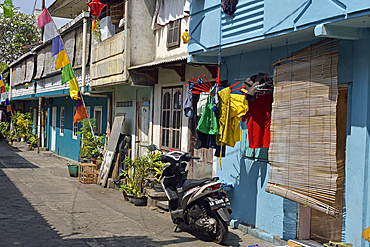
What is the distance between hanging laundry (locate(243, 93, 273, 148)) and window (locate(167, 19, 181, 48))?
4205 millimetres

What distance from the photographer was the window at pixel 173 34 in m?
10.5

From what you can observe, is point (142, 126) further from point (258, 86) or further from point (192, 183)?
point (258, 86)

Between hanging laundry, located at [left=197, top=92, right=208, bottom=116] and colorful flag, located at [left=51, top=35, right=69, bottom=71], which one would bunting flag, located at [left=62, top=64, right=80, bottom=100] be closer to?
colorful flag, located at [left=51, top=35, right=69, bottom=71]

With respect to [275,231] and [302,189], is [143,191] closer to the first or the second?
[275,231]

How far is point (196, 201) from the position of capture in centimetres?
691

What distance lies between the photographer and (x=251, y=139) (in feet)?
23.2

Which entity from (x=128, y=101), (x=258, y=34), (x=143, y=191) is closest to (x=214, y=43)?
(x=258, y=34)

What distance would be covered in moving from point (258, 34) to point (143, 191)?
545cm

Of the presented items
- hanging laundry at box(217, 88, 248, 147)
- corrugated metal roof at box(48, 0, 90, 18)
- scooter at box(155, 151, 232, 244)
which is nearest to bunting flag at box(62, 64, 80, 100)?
corrugated metal roof at box(48, 0, 90, 18)

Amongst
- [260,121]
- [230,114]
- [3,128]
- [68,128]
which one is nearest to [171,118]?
[230,114]

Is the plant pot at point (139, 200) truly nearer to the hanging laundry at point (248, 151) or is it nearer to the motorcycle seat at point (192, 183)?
the motorcycle seat at point (192, 183)

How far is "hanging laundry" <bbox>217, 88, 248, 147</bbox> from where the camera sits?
22.5 feet

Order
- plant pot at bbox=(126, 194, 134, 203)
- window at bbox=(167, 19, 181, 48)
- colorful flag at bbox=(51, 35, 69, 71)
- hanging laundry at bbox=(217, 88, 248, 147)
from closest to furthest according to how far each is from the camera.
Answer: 1. hanging laundry at bbox=(217, 88, 248, 147)
2. plant pot at bbox=(126, 194, 134, 203)
3. window at bbox=(167, 19, 181, 48)
4. colorful flag at bbox=(51, 35, 69, 71)

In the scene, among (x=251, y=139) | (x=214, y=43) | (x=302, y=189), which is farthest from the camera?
(x=214, y=43)
